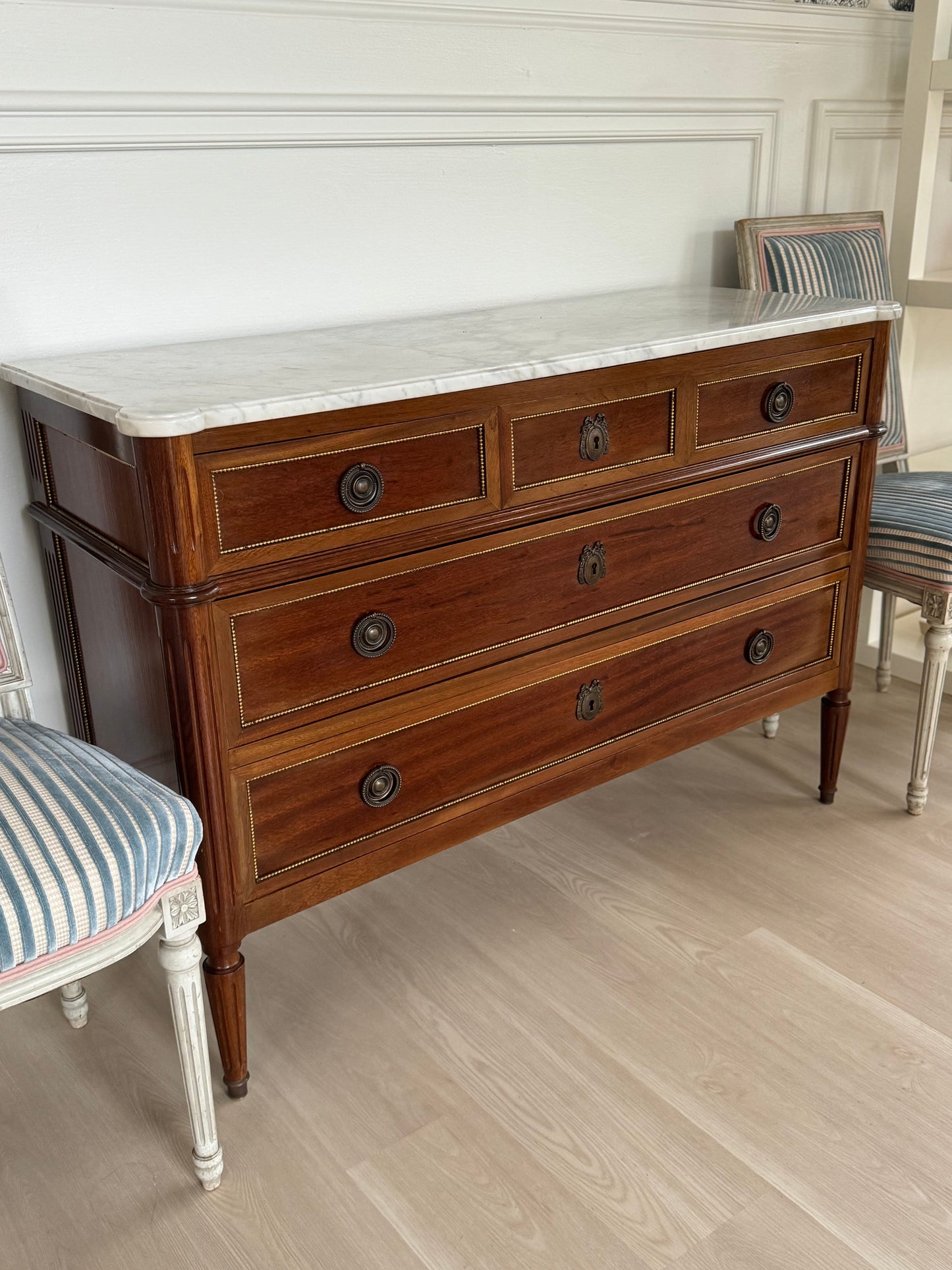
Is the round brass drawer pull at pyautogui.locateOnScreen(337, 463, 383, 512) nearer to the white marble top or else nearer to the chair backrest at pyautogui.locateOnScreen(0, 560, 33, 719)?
the white marble top

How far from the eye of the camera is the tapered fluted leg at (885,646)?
2820 mm

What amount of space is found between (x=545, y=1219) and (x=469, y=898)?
73cm

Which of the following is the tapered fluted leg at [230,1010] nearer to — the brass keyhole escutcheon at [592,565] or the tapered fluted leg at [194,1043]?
the tapered fluted leg at [194,1043]

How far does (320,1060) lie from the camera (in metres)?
1.74

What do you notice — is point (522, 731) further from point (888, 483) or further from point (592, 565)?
point (888, 483)

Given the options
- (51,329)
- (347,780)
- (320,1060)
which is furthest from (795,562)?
(51,329)

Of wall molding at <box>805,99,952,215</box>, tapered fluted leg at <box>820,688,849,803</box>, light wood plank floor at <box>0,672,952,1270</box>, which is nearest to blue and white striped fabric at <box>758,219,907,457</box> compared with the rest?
wall molding at <box>805,99,952,215</box>

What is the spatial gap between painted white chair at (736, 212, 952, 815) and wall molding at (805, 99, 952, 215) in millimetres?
87

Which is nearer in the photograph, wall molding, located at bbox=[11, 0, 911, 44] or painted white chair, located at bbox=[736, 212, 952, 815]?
wall molding, located at bbox=[11, 0, 911, 44]

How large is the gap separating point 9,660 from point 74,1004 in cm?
60

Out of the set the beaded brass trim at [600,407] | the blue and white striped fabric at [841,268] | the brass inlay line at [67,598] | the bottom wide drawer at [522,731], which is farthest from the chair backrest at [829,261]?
the brass inlay line at [67,598]

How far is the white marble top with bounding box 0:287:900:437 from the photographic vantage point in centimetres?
137

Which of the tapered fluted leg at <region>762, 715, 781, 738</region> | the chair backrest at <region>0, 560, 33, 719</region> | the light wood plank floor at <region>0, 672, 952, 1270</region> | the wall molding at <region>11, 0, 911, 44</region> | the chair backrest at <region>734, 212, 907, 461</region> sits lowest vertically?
the light wood plank floor at <region>0, 672, 952, 1270</region>

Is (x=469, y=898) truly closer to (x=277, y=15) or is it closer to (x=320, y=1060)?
(x=320, y=1060)
